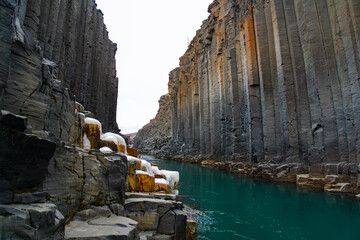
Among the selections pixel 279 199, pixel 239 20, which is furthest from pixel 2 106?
pixel 239 20

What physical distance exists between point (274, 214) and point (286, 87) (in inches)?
471

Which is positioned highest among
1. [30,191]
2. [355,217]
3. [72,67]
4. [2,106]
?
[72,67]

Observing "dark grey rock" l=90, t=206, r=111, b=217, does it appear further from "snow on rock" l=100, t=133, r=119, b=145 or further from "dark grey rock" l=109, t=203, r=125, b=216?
"snow on rock" l=100, t=133, r=119, b=145

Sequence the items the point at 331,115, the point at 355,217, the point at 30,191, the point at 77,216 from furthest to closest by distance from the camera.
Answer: the point at 331,115
the point at 355,217
the point at 77,216
the point at 30,191

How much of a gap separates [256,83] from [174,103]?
40137mm

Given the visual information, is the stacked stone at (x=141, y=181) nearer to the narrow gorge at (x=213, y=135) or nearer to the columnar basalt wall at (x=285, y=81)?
the narrow gorge at (x=213, y=135)

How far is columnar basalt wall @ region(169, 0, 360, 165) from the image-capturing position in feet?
47.2

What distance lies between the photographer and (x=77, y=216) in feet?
16.0

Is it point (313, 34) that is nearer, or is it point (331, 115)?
point (331, 115)

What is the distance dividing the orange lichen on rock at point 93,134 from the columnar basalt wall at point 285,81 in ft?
47.4

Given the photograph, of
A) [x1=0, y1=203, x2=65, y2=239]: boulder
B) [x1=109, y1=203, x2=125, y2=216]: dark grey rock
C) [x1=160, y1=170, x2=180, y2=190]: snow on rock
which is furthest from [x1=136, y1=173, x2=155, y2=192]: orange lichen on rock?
[x1=0, y1=203, x2=65, y2=239]: boulder

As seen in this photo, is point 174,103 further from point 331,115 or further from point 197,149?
point 331,115

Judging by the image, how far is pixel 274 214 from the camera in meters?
10.3

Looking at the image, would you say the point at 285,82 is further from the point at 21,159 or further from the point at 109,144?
the point at 21,159
